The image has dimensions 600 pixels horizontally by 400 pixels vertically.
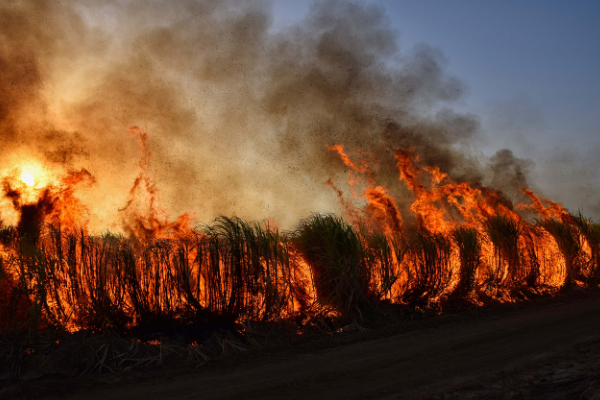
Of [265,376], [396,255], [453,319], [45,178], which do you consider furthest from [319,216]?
A: [45,178]

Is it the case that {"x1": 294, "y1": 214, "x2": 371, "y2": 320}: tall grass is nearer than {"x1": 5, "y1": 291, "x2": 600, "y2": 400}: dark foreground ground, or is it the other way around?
{"x1": 5, "y1": 291, "x2": 600, "y2": 400}: dark foreground ground

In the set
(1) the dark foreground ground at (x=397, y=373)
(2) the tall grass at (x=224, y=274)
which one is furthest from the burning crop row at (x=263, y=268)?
(1) the dark foreground ground at (x=397, y=373)

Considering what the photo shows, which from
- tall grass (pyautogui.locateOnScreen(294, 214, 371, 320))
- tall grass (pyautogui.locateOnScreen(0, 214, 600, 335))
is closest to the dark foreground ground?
tall grass (pyautogui.locateOnScreen(294, 214, 371, 320))

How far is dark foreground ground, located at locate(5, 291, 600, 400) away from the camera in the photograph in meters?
4.89

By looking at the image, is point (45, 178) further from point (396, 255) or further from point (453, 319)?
point (453, 319)

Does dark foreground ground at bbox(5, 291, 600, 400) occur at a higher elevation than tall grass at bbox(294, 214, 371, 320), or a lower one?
lower

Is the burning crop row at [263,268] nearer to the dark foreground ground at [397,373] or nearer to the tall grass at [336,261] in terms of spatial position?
the tall grass at [336,261]

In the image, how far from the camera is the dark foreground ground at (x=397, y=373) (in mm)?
4895

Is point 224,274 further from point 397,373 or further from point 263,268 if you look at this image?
point 397,373

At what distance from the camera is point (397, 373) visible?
556cm

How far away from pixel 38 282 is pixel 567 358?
7500 millimetres

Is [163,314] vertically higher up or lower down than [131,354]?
higher up

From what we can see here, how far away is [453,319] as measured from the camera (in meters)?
8.90

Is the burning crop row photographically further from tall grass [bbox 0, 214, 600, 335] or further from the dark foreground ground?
the dark foreground ground
